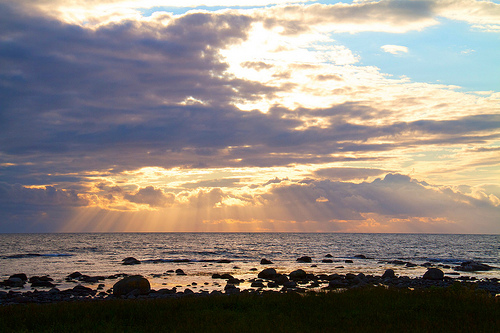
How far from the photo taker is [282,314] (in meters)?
16.6

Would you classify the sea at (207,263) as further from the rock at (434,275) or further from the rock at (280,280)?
the rock at (434,275)

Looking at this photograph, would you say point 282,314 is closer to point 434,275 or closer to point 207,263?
point 434,275

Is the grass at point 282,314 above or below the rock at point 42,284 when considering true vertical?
above

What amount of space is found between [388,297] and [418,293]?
2083 mm

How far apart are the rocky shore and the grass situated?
5491mm

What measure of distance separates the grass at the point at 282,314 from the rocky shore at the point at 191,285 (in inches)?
216

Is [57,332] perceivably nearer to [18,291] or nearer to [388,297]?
[388,297]

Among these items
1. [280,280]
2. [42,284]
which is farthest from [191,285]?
[42,284]

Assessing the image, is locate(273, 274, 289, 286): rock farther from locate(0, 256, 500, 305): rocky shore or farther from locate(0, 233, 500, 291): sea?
locate(0, 233, 500, 291): sea

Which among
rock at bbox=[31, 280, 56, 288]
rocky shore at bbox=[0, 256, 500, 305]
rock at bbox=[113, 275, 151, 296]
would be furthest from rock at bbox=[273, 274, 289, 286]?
rock at bbox=[31, 280, 56, 288]

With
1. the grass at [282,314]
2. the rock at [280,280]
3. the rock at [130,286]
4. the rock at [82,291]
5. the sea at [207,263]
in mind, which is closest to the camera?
the grass at [282,314]

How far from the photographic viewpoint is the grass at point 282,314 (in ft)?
46.5

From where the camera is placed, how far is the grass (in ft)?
46.5

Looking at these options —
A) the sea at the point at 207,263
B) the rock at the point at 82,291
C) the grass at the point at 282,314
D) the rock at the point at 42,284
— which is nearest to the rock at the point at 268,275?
the sea at the point at 207,263
